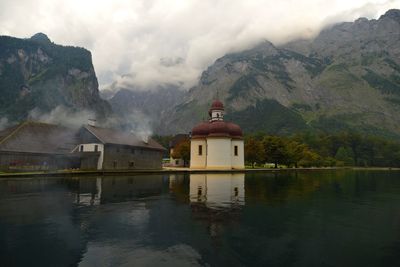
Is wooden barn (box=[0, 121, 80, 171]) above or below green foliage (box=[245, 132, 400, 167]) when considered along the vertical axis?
below

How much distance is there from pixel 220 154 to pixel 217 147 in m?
1.64

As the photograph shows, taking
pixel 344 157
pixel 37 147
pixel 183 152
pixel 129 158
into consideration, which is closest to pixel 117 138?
pixel 129 158

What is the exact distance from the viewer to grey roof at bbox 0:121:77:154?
47688 millimetres

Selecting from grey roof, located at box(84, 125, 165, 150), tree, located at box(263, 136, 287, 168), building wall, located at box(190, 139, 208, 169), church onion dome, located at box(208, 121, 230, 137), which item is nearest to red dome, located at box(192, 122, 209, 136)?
church onion dome, located at box(208, 121, 230, 137)

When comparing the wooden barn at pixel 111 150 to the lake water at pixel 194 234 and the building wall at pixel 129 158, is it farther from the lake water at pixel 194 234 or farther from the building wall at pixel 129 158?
the lake water at pixel 194 234

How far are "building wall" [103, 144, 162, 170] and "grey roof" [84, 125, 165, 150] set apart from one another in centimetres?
83

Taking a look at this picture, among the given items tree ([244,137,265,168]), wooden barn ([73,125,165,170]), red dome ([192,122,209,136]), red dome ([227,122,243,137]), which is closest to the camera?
wooden barn ([73,125,165,170])

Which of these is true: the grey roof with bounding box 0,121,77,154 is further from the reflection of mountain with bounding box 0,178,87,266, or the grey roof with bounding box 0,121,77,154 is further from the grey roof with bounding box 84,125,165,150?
the reflection of mountain with bounding box 0,178,87,266

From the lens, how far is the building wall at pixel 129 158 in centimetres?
5619

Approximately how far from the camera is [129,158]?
60.2 metres

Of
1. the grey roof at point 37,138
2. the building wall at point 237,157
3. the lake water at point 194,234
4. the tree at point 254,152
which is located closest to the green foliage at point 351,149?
the tree at point 254,152

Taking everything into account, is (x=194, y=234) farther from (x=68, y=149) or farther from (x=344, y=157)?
(x=344, y=157)

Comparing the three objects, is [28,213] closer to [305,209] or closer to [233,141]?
[305,209]

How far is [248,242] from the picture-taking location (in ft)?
39.3
